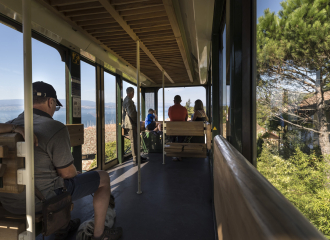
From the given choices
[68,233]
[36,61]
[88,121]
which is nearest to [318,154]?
[68,233]

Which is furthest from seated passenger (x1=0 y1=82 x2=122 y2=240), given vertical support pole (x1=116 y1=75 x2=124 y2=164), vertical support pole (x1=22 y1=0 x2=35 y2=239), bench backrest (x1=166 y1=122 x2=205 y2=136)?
vertical support pole (x1=116 y1=75 x2=124 y2=164)

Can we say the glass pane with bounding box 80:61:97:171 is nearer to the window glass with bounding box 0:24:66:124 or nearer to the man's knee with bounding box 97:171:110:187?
the window glass with bounding box 0:24:66:124

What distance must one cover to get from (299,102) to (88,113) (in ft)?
12.8

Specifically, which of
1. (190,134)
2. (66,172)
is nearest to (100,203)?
(66,172)

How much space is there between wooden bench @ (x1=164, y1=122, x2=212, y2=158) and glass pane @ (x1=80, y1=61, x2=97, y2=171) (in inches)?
66.3

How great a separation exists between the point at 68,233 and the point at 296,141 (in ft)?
7.68

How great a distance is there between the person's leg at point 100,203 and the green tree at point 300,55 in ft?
5.03

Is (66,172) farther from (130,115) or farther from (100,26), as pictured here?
(130,115)

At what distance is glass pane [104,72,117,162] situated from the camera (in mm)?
4625

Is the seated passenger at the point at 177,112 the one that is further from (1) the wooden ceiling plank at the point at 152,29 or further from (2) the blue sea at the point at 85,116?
(1) the wooden ceiling plank at the point at 152,29

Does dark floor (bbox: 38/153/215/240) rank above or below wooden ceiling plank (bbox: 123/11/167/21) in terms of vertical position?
below

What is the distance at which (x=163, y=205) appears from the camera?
2.62 meters

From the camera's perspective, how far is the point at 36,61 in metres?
2.74

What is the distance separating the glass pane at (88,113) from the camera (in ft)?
12.3
